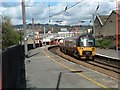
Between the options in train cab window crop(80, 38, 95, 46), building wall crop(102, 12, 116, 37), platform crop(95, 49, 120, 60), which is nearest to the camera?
train cab window crop(80, 38, 95, 46)

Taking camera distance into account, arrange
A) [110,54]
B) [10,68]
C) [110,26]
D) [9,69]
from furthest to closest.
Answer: [110,26] < [110,54] < [10,68] < [9,69]

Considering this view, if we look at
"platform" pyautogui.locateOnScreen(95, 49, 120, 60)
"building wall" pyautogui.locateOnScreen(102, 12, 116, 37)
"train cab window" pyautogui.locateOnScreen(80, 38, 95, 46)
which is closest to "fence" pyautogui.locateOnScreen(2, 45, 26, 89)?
"train cab window" pyautogui.locateOnScreen(80, 38, 95, 46)

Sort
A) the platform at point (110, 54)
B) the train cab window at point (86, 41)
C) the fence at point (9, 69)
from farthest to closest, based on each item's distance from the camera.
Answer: the platform at point (110, 54) → the train cab window at point (86, 41) → the fence at point (9, 69)

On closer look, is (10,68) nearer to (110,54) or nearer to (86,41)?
(86,41)

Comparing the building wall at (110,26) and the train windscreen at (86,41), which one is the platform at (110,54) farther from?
the building wall at (110,26)

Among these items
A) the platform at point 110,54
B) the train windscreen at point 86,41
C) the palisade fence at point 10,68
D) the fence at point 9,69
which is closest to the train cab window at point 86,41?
the train windscreen at point 86,41

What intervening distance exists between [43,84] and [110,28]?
232ft

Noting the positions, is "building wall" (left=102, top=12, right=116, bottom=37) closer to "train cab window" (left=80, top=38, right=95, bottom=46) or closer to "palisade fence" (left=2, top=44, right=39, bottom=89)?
"train cab window" (left=80, top=38, right=95, bottom=46)

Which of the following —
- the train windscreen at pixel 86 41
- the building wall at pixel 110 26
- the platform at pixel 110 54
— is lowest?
the platform at pixel 110 54

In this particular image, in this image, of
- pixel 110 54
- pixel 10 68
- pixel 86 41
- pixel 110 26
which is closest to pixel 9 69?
pixel 10 68

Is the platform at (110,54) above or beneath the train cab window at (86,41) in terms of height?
beneath

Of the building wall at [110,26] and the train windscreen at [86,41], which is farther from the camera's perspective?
the building wall at [110,26]

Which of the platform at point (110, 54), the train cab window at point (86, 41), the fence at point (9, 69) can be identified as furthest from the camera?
the platform at point (110, 54)

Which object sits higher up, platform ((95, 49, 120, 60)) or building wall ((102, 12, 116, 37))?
building wall ((102, 12, 116, 37))
